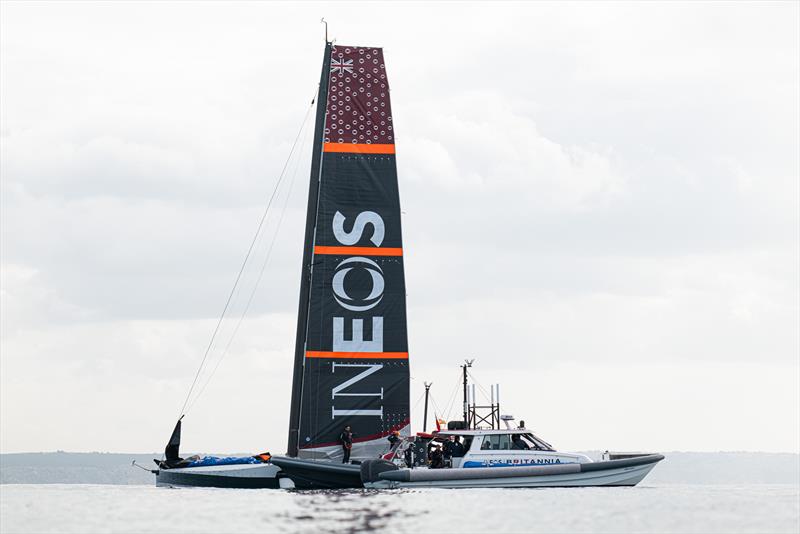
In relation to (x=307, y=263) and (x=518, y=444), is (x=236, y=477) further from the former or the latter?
(x=518, y=444)

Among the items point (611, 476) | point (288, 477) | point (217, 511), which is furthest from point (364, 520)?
point (611, 476)

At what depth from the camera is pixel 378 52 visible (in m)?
54.4

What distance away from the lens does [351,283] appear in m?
53.2

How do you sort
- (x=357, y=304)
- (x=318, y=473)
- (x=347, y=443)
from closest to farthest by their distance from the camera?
(x=318, y=473)
(x=347, y=443)
(x=357, y=304)

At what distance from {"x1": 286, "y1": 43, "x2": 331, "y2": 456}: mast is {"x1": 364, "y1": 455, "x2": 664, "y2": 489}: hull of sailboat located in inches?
244

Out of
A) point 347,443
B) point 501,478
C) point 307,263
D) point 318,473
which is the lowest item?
point 501,478

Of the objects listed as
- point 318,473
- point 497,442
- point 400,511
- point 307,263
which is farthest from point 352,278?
point 400,511

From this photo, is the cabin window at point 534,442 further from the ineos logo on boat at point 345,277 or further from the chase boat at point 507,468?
the ineos logo on boat at point 345,277

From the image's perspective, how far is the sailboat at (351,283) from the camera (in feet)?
172

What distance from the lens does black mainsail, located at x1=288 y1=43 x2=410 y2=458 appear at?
5256 cm

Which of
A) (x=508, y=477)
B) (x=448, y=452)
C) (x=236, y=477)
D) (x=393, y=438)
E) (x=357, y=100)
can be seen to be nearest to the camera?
(x=508, y=477)

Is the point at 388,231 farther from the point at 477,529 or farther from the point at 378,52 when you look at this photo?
the point at 477,529

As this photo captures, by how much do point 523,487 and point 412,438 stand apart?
5773mm

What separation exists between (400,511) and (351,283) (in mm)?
15402
